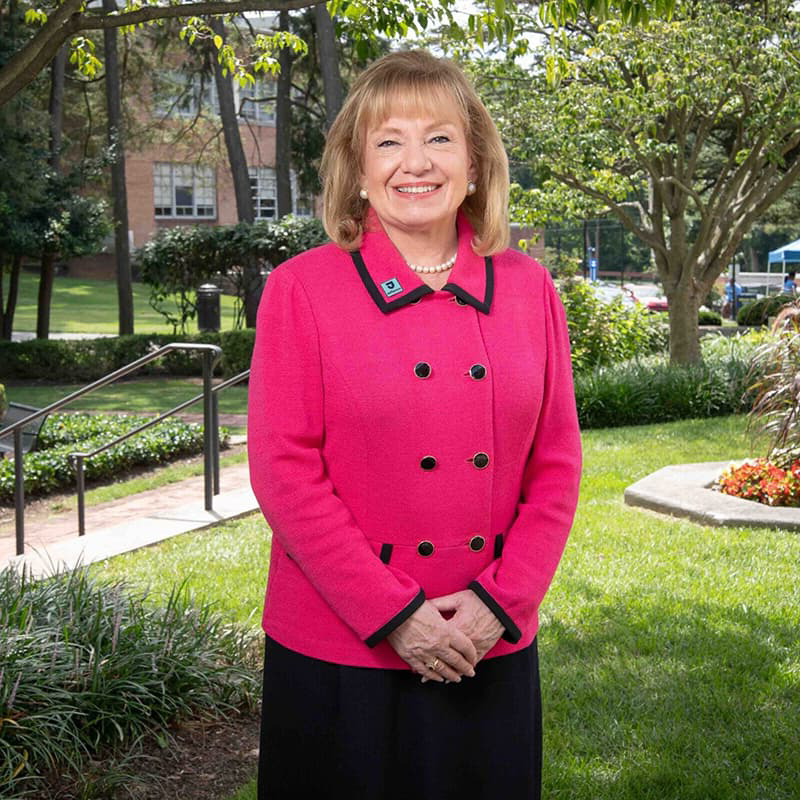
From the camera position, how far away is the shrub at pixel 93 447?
10.2 meters

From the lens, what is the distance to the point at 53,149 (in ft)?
70.9

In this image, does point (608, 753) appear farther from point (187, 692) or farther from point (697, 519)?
point (697, 519)

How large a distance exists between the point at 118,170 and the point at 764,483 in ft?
59.7

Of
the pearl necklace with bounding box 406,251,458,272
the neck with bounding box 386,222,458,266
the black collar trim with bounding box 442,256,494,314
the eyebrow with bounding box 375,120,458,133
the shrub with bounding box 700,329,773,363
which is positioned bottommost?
the shrub with bounding box 700,329,773,363

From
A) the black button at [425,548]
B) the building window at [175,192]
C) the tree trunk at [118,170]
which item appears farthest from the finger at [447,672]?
the building window at [175,192]

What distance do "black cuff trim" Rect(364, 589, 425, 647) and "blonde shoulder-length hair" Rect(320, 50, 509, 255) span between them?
79 centimetres

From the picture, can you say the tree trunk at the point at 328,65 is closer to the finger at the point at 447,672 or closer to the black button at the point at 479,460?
the black button at the point at 479,460

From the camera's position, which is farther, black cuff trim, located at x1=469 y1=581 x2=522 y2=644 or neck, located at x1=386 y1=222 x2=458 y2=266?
neck, located at x1=386 y1=222 x2=458 y2=266

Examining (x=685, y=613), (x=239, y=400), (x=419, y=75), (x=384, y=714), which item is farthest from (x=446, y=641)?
(x=239, y=400)

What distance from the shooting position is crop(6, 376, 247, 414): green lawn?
1636 cm

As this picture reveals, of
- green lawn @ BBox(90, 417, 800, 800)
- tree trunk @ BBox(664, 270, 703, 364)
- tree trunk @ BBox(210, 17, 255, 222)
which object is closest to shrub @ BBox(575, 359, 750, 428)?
tree trunk @ BBox(664, 270, 703, 364)

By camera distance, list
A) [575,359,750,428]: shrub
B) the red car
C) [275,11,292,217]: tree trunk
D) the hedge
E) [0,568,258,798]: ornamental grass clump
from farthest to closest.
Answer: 1. the red car
2. [275,11,292,217]: tree trunk
3. the hedge
4. [575,359,750,428]: shrub
5. [0,568,258,798]: ornamental grass clump

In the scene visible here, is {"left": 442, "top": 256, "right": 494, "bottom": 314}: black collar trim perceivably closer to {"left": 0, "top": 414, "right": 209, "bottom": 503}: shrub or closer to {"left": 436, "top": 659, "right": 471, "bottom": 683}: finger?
{"left": 436, "top": 659, "right": 471, "bottom": 683}: finger

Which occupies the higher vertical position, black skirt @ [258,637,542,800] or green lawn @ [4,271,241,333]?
black skirt @ [258,637,542,800]
